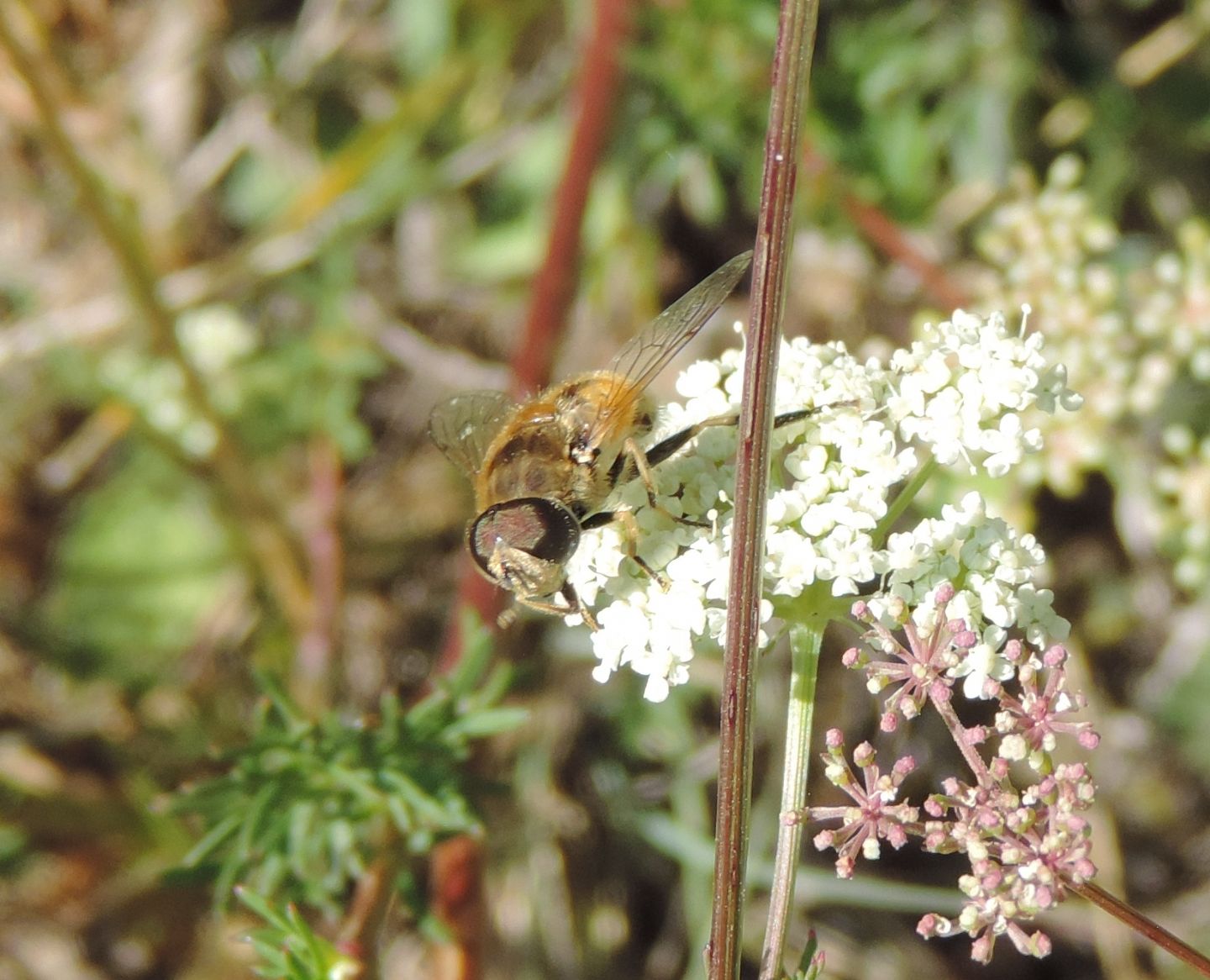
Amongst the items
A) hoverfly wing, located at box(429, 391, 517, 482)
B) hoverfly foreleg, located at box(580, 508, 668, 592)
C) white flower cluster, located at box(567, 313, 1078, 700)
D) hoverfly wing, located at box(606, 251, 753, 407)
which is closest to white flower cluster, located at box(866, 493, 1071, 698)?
white flower cluster, located at box(567, 313, 1078, 700)

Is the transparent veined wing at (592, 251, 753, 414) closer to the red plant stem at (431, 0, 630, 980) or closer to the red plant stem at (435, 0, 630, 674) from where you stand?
the red plant stem at (431, 0, 630, 980)

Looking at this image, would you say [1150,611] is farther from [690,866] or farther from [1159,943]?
[1159,943]

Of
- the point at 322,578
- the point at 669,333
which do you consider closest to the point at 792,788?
the point at 669,333

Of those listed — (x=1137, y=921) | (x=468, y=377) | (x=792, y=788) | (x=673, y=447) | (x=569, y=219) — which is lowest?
(x=1137, y=921)

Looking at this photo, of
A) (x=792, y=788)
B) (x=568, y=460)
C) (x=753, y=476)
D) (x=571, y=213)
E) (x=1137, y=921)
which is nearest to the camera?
(x=753, y=476)

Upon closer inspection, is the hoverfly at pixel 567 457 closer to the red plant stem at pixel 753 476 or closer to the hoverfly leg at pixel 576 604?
the hoverfly leg at pixel 576 604

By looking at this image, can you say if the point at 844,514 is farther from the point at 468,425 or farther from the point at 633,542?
the point at 468,425

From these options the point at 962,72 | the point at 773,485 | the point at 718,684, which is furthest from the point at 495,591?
the point at 962,72
